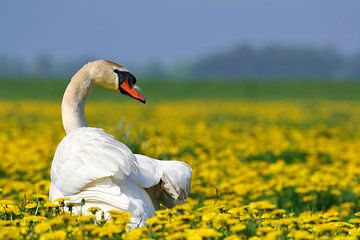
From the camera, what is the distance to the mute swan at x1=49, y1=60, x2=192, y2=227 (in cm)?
454

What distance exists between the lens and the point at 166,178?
5023 millimetres

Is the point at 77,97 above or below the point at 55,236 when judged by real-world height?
above

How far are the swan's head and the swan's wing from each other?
2.53ft

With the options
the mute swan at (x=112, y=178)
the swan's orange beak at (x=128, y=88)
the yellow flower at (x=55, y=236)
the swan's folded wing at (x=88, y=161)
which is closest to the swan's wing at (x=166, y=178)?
the mute swan at (x=112, y=178)

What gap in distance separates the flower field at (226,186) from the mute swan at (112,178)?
0.18 meters

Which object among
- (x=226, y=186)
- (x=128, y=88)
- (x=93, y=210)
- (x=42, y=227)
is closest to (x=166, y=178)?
(x=93, y=210)

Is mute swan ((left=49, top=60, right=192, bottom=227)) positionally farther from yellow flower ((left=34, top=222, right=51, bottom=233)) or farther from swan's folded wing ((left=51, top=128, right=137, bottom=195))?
yellow flower ((left=34, top=222, right=51, bottom=233))

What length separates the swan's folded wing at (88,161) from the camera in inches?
180

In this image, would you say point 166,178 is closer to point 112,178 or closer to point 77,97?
point 112,178

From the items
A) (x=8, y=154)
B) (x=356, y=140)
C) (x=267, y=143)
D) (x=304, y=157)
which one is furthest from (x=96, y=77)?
(x=356, y=140)

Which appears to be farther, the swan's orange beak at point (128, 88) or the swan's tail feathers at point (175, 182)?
the swan's orange beak at point (128, 88)

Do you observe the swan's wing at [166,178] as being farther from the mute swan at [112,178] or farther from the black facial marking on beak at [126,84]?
the black facial marking on beak at [126,84]

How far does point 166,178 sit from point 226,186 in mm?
2614

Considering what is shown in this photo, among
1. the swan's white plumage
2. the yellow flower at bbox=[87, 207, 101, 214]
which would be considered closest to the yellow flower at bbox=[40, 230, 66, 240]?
the yellow flower at bbox=[87, 207, 101, 214]
